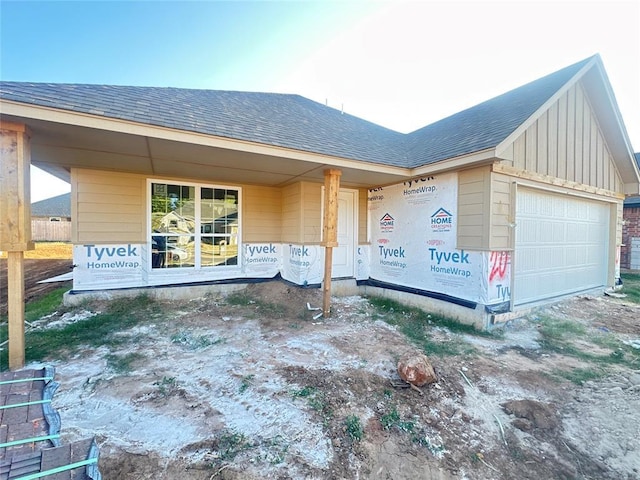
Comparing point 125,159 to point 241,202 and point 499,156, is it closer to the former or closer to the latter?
point 241,202

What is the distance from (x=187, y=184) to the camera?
6.42 m

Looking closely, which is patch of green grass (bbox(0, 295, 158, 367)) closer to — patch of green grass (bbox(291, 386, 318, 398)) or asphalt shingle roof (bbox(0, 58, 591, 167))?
patch of green grass (bbox(291, 386, 318, 398))

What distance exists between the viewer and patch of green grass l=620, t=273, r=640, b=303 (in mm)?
6832

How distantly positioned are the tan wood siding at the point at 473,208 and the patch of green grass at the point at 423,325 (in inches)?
Answer: 55.0

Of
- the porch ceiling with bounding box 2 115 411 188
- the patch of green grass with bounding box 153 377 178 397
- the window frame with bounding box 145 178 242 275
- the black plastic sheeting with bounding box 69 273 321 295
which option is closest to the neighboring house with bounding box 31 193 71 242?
the black plastic sheeting with bounding box 69 273 321 295

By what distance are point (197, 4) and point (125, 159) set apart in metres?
4.16

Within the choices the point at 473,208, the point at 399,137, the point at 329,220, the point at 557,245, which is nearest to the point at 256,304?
the point at 329,220

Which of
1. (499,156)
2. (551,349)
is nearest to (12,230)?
(499,156)

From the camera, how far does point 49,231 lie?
2364 centimetres

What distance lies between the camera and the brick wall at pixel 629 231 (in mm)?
11000

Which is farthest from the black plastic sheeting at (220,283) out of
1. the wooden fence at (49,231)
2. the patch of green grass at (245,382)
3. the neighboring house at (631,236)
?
the wooden fence at (49,231)

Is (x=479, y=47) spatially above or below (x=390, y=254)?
above

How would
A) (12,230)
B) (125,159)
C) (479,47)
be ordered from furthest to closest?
(479,47), (125,159), (12,230)

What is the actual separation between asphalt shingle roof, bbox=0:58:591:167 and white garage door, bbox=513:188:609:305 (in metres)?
1.59
